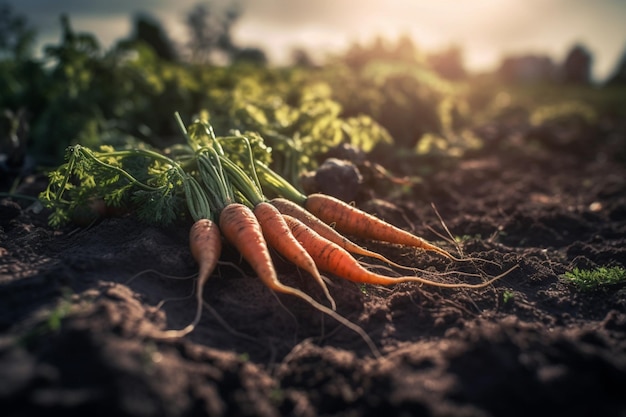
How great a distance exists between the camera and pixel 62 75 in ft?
28.0

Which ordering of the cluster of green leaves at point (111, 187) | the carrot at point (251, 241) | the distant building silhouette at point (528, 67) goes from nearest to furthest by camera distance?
the carrot at point (251, 241) → the cluster of green leaves at point (111, 187) → the distant building silhouette at point (528, 67)

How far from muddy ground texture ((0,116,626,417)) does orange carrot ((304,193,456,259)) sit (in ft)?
0.54

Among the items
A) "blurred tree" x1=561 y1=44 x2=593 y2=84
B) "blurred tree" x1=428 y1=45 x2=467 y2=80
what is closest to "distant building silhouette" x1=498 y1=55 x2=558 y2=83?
"blurred tree" x1=561 y1=44 x2=593 y2=84

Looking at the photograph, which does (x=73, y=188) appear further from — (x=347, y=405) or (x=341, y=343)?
(x=347, y=405)

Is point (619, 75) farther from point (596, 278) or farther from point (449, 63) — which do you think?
point (596, 278)

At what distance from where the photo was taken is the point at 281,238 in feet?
12.3

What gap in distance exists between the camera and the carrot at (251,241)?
3.32 m

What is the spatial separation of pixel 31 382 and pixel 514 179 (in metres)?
6.93

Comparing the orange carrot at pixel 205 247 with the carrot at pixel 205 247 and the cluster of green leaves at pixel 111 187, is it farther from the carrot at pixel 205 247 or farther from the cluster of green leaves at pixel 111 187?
the cluster of green leaves at pixel 111 187

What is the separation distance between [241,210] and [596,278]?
2.79 m

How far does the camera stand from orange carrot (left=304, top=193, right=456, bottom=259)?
4.26 m

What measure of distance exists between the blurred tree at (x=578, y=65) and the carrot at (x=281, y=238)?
113 ft

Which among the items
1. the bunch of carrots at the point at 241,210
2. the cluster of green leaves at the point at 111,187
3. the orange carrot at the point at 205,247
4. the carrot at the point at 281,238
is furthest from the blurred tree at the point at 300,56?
the orange carrot at the point at 205,247

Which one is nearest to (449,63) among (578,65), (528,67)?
(578,65)
